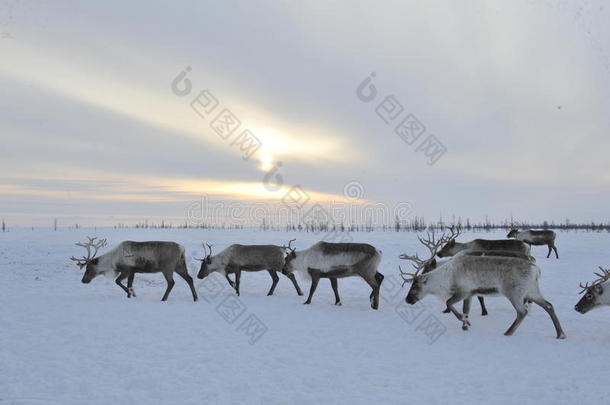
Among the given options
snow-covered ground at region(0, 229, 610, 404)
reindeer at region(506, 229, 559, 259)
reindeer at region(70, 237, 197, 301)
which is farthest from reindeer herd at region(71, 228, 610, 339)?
reindeer at region(506, 229, 559, 259)

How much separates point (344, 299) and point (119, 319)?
5.44 meters

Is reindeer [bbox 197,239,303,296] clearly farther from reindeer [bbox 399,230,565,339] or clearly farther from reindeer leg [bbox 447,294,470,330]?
reindeer leg [bbox 447,294,470,330]

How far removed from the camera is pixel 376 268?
10711mm

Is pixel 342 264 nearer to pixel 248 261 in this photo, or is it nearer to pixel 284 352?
pixel 248 261

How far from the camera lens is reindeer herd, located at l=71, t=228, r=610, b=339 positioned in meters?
7.97

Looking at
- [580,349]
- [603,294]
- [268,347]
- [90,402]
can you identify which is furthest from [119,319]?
[603,294]

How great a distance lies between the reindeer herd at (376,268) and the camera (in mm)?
7973

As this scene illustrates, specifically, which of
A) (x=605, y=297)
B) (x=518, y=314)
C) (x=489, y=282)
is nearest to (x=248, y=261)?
(x=489, y=282)

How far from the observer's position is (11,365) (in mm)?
5750

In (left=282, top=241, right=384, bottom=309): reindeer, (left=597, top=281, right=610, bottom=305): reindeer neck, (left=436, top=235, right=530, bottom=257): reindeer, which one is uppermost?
(left=436, top=235, right=530, bottom=257): reindeer

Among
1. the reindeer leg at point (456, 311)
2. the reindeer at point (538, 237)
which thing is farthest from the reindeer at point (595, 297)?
the reindeer at point (538, 237)

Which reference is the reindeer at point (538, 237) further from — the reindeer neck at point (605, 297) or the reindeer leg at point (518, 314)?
the reindeer leg at point (518, 314)

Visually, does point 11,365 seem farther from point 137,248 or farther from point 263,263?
point 263,263

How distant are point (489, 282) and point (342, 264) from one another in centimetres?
368
